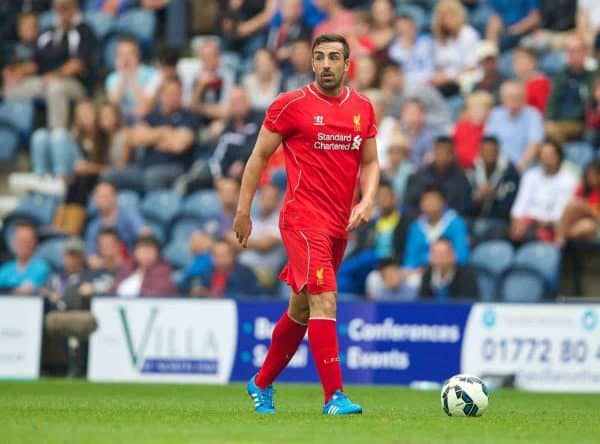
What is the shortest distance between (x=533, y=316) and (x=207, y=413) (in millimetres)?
6365

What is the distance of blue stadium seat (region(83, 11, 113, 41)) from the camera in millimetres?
23078

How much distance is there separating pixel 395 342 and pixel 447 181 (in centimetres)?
294

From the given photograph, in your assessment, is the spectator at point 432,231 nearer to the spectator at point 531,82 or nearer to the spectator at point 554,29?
the spectator at point 531,82

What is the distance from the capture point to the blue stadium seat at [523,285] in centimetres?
1709

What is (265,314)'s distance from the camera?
1622 cm

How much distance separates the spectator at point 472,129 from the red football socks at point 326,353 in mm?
9719

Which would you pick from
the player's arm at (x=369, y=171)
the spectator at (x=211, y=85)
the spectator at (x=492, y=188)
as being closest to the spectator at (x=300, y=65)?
the spectator at (x=211, y=85)

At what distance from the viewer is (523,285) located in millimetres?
17141

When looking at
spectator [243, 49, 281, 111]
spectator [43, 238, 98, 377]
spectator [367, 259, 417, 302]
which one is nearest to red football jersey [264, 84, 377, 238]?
spectator [367, 259, 417, 302]

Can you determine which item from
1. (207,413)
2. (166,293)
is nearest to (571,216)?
(166,293)

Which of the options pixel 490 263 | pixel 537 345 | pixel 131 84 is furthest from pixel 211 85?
pixel 537 345

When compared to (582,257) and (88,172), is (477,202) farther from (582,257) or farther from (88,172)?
(88,172)

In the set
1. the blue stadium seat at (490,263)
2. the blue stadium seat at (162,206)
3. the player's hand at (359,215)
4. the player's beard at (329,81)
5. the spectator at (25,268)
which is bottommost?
the spectator at (25,268)

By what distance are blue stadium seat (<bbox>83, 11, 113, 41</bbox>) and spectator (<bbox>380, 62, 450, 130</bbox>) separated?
17.7 ft
